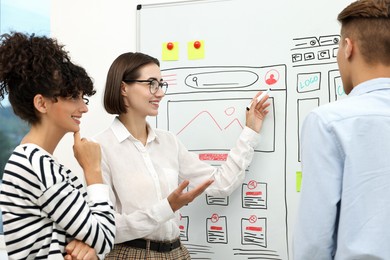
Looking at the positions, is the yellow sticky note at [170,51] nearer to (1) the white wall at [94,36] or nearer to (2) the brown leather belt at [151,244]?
(1) the white wall at [94,36]

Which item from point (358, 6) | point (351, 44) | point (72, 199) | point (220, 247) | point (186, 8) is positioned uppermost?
point (186, 8)

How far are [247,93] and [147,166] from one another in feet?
2.07

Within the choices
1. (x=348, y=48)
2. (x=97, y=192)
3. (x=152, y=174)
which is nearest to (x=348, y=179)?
(x=348, y=48)

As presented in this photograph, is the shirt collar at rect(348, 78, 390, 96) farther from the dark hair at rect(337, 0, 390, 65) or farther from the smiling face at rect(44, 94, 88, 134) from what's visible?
the smiling face at rect(44, 94, 88, 134)

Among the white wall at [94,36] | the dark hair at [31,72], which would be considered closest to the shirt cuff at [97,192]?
the dark hair at [31,72]

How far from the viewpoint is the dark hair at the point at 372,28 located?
130 cm

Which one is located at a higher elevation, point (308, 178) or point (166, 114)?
point (166, 114)

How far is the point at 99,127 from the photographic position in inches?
112

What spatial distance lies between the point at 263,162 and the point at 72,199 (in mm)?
1128

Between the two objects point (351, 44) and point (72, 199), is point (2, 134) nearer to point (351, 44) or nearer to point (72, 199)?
point (72, 199)

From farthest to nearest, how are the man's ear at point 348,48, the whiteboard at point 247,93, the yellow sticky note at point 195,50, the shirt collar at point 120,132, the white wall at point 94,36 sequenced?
1. the white wall at point 94,36
2. the yellow sticky note at point 195,50
3. the whiteboard at point 247,93
4. the shirt collar at point 120,132
5. the man's ear at point 348,48

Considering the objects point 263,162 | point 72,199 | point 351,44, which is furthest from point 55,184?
point 263,162

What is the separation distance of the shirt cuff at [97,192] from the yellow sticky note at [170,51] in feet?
3.74

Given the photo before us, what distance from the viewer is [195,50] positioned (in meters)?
2.56
